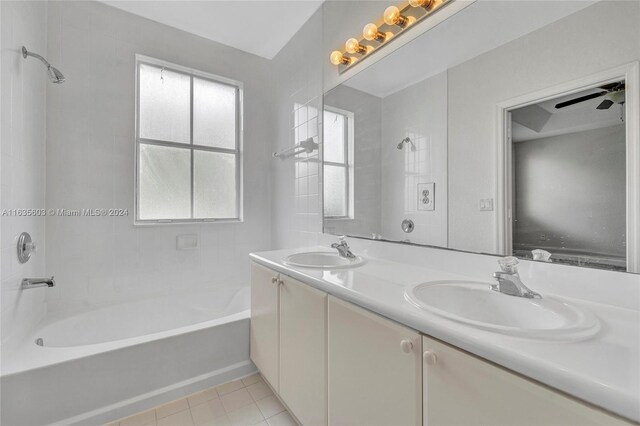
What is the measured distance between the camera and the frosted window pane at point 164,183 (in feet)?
7.45

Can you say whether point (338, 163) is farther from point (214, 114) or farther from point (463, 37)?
point (214, 114)

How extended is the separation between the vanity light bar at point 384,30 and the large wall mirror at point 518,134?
0.33ft

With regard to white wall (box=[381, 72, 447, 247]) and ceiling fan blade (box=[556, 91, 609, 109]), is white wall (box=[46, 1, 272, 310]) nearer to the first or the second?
A: white wall (box=[381, 72, 447, 247])

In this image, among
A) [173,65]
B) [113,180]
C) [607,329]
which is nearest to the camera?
[607,329]

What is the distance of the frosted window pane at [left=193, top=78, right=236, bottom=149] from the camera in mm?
2523

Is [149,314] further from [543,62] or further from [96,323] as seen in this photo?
[543,62]

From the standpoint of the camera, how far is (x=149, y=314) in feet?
7.12

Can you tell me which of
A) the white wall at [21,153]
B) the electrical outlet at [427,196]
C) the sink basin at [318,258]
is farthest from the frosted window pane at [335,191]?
the white wall at [21,153]

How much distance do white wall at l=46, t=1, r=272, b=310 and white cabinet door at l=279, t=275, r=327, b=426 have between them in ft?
4.63

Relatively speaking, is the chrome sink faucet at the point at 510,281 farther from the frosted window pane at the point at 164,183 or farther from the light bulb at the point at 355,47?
the frosted window pane at the point at 164,183

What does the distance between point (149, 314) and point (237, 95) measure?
6.99ft

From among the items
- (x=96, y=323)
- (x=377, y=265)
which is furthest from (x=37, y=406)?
(x=377, y=265)

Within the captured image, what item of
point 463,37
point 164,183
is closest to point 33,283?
point 164,183

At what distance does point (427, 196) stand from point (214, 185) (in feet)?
6.61
